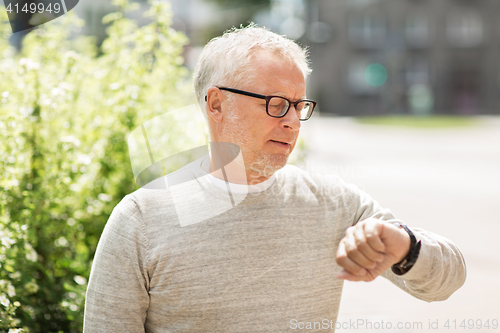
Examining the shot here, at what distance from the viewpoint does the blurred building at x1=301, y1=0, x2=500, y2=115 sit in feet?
109

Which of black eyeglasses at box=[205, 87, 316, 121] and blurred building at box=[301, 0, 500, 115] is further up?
black eyeglasses at box=[205, 87, 316, 121]

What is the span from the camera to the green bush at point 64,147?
224 cm

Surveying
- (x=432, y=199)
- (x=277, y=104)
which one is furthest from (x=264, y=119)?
(x=432, y=199)

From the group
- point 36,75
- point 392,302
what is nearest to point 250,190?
point 36,75

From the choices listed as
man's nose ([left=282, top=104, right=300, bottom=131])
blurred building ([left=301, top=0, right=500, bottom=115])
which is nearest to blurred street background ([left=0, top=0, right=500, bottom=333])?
man's nose ([left=282, top=104, right=300, bottom=131])

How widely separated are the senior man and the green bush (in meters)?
0.67

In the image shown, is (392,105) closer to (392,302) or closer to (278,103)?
(392,302)

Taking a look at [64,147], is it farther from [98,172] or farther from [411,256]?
[411,256]

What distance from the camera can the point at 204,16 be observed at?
607 inches

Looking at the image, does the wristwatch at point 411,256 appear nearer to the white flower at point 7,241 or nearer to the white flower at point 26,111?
the white flower at point 7,241

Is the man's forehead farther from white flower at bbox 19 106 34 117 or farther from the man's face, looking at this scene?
white flower at bbox 19 106 34 117

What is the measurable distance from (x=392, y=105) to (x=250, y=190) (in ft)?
117

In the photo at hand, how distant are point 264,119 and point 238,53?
251 mm

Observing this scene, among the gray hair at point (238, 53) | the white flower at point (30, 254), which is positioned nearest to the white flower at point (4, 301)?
the white flower at point (30, 254)
